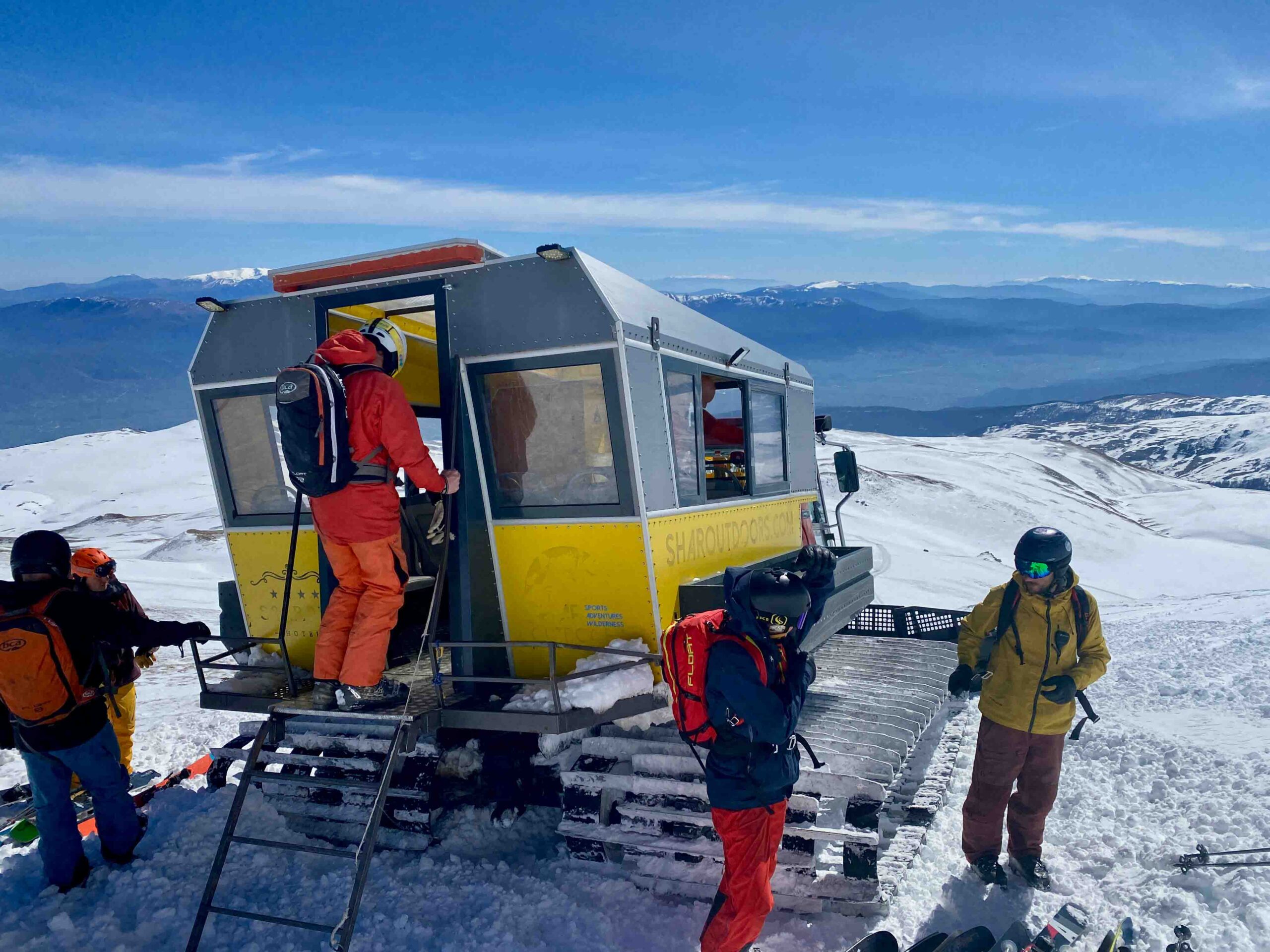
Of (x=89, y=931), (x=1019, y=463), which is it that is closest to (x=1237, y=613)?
(x=89, y=931)

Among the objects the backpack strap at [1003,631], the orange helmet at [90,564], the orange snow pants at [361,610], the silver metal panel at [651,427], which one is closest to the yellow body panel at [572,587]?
the silver metal panel at [651,427]

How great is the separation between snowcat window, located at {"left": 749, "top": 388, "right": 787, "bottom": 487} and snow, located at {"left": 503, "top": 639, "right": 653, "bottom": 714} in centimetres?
238

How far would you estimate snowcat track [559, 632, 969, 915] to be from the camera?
14.0 ft

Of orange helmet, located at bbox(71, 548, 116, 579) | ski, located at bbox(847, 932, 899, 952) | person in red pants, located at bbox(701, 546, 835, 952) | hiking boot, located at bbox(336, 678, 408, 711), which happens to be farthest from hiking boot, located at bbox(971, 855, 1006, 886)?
orange helmet, located at bbox(71, 548, 116, 579)

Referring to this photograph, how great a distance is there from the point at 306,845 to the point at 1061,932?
3.98m

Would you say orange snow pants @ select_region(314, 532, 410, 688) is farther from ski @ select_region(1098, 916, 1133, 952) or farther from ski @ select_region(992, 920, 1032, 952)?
ski @ select_region(1098, 916, 1133, 952)

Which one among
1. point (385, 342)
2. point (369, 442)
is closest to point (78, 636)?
point (369, 442)

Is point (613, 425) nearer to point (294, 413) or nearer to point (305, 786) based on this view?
point (294, 413)

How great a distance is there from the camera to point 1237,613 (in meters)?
12.1

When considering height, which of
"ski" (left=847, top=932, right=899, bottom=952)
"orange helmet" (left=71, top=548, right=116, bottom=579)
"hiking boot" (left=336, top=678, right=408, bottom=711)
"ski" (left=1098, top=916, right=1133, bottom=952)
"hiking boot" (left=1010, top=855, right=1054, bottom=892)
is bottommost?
"hiking boot" (left=1010, top=855, right=1054, bottom=892)

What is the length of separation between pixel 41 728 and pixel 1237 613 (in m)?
14.3

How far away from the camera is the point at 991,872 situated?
4.91 metres

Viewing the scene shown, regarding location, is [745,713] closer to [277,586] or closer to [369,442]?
[369,442]

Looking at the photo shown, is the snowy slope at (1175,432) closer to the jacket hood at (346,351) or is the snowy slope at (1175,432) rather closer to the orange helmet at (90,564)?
the jacket hood at (346,351)
